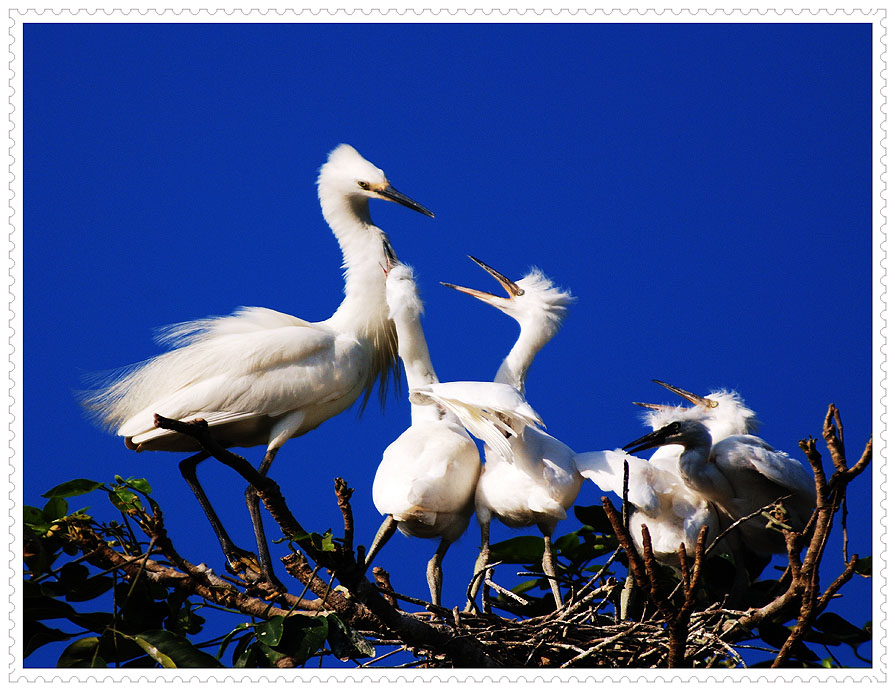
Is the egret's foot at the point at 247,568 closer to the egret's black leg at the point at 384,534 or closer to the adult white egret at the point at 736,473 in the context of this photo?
the egret's black leg at the point at 384,534

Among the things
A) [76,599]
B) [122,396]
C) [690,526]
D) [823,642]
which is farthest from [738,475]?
[122,396]

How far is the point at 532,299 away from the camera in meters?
3.28

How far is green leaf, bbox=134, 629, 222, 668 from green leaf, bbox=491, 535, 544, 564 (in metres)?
1.19

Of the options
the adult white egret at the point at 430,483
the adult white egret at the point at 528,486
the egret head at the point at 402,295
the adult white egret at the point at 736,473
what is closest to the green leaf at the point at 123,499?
the adult white egret at the point at 430,483

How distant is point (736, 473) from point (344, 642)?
1317mm

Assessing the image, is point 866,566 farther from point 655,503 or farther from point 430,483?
point 430,483

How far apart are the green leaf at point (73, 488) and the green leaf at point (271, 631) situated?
19.5 inches

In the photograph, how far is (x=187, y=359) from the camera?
3.18m

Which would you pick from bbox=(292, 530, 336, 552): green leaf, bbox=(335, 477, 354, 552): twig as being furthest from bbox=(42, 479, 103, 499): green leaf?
bbox=(335, 477, 354, 552): twig

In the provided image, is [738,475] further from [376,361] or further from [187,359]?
[187,359]

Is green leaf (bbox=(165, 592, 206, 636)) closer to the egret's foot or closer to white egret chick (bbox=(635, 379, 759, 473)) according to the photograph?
the egret's foot

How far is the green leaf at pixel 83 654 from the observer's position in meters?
1.79

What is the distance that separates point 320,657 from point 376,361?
1830 millimetres

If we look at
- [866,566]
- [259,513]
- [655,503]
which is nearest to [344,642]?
[655,503]
